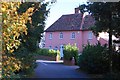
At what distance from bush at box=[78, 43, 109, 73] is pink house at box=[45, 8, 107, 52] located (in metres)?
27.1

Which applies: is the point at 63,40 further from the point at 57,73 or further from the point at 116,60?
the point at 116,60

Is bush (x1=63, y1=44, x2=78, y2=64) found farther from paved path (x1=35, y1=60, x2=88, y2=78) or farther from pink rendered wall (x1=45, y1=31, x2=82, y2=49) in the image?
pink rendered wall (x1=45, y1=31, x2=82, y2=49)

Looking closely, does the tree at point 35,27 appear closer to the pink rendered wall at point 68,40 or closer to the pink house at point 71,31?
the pink house at point 71,31

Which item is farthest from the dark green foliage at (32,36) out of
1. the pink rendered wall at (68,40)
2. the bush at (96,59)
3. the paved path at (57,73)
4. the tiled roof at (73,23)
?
the tiled roof at (73,23)

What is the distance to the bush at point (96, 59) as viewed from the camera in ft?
72.2

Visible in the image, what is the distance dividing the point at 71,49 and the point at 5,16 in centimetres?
2840

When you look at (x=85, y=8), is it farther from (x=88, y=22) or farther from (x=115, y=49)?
(x=88, y=22)

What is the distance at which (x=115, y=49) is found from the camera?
2052cm

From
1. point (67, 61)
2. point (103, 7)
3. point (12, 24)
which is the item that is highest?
point (103, 7)

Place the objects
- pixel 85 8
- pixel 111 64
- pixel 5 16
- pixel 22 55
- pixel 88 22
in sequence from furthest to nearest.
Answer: pixel 88 22
pixel 111 64
pixel 85 8
pixel 22 55
pixel 5 16

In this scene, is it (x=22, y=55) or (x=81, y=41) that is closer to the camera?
(x=22, y=55)

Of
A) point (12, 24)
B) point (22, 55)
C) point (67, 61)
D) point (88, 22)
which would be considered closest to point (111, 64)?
point (22, 55)

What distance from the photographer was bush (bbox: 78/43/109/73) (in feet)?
72.2

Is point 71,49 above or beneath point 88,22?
beneath
